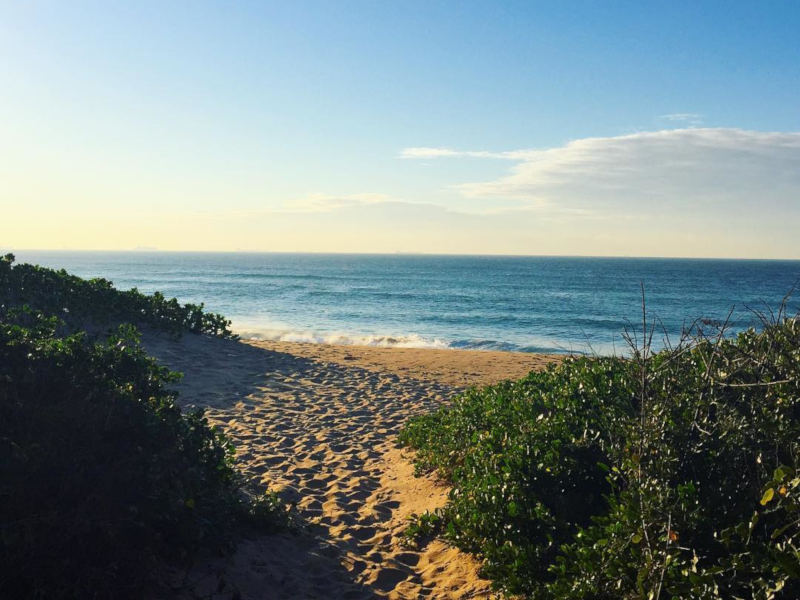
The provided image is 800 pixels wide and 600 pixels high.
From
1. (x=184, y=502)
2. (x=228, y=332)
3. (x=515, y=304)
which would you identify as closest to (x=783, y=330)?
(x=184, y=502)

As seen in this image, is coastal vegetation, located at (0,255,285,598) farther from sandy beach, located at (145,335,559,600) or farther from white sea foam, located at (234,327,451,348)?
white sea foam, located at (234,327,451,348)

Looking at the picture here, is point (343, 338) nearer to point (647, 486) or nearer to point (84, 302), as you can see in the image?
point (84, 302)

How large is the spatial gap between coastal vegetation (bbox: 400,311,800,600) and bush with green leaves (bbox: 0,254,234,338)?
34.9 ft

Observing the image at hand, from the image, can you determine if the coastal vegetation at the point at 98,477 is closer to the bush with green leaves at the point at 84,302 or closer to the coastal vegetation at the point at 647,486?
the coastal vegetation at the point at 647,486

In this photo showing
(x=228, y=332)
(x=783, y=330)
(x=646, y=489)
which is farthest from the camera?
(x=228, y=332)

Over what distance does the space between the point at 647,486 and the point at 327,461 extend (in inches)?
204

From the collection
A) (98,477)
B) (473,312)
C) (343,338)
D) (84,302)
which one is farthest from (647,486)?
(473,312)

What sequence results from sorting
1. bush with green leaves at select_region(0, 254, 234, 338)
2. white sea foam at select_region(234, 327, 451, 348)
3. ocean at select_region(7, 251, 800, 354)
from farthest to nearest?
ocean at select_region(7, 251, 800, 354) < white sea foam at select_region(234, 327, 451, 348) < bush with green leaves at select_region(0, 254, 234, 338)

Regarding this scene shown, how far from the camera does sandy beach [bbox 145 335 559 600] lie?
5051mm

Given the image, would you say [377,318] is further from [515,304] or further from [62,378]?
[62,378]

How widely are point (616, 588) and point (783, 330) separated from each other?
12.4 ft

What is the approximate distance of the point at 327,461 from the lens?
8445 mm

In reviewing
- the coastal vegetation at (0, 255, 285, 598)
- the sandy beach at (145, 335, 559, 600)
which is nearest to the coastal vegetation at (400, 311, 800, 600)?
the sandy beach at (145, 335, 559, 600)

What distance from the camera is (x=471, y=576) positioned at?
5215mm
